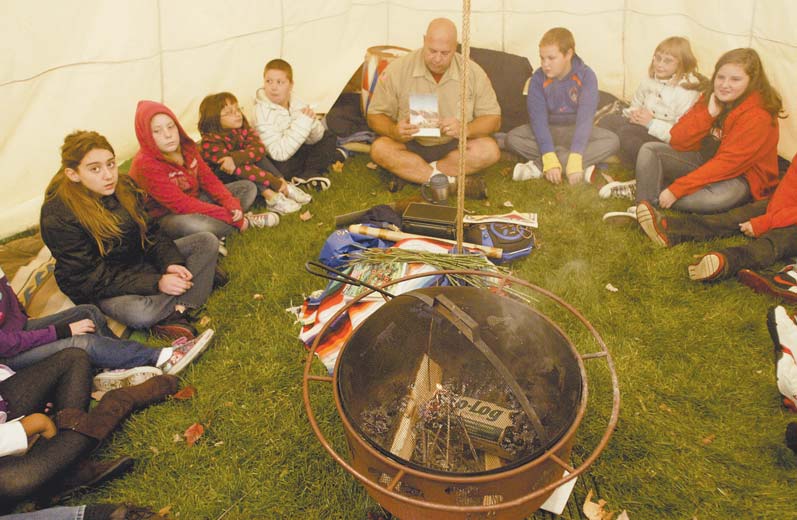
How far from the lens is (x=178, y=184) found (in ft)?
12.9

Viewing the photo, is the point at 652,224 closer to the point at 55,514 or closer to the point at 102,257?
the point at 102,257

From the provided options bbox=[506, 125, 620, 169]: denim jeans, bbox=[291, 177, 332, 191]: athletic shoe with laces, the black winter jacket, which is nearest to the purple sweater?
the black winter jacket

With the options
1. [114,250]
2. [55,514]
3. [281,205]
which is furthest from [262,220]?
[55,514]

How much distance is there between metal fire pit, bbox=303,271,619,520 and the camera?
1.76 metres

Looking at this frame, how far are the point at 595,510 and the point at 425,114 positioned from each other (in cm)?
351

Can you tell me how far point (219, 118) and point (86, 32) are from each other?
1.13m

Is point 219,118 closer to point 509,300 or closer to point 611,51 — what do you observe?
point 509,300

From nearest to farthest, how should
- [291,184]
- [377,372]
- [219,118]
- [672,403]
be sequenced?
[377,372] < [672,403] < [219,118] < [291,184]

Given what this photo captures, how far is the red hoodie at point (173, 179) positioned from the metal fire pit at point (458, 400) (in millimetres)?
2360

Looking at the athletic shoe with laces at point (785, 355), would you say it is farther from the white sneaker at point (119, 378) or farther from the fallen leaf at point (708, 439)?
the white sneaker at point (119, 378)

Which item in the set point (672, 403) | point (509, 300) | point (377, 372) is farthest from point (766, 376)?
point (377, 372)

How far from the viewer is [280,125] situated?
484 cm

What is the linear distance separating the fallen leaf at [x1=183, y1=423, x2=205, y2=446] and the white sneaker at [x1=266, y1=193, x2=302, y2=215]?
2233 mm

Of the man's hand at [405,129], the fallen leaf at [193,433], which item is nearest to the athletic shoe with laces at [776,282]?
the man's hand at [405,129]
